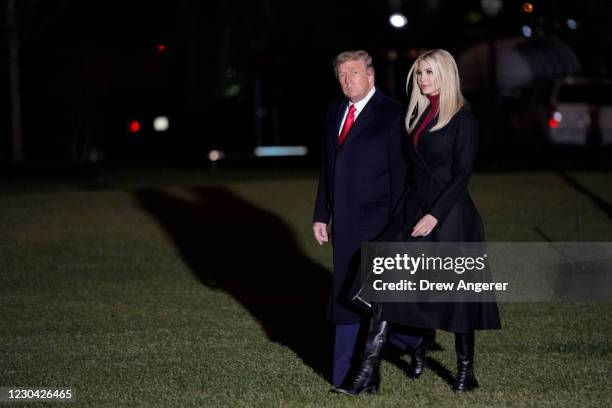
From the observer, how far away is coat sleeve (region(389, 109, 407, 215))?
7.69 m

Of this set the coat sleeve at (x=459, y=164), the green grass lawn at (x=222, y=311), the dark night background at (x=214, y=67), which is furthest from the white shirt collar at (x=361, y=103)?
the dark night background at (x=214, y=67)

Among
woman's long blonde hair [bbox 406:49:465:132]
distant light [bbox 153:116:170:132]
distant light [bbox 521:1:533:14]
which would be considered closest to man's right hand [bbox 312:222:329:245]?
woman's long blonde hair [bbox 406:49:465:132]

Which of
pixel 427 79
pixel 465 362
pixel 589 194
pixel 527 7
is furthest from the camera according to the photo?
pixel 589 194

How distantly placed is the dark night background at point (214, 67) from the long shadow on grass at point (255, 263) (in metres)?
11.4

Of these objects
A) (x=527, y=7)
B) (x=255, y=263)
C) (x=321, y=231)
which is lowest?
→ (x=255, y=263)

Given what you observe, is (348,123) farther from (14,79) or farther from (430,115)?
(14,79)

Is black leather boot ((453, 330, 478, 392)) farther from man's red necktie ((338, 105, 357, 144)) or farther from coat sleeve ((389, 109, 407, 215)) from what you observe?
man's red necktie ((338, 105, 357, 144))

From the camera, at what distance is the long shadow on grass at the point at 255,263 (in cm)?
1032

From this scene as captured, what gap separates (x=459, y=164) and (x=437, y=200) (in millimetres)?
252

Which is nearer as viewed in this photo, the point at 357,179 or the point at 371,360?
the point at 371,360

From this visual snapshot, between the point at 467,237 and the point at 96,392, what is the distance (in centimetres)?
248

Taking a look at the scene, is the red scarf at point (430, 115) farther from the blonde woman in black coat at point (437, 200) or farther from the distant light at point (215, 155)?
the distant light at point (215, 155)

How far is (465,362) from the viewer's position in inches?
298

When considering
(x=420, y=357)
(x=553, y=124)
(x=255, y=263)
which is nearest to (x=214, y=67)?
(x=553, y=124)
